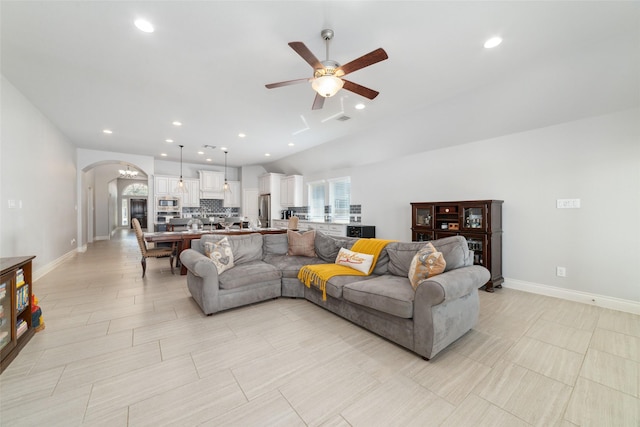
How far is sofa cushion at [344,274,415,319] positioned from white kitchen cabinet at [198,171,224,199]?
27.5 feet

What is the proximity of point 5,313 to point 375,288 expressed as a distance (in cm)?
330

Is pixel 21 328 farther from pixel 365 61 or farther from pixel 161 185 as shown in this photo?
pixel 161 185

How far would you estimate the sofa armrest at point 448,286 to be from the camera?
206 cm

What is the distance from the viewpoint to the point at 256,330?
269 cm

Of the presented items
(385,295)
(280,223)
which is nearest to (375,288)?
(385,295)

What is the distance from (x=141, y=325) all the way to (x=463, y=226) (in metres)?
4.83

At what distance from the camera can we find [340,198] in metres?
7.39

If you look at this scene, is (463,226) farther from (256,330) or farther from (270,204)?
(270,204)

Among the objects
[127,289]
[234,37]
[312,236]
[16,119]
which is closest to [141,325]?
[127,289]

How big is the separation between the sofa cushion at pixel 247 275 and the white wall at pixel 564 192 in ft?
11.8

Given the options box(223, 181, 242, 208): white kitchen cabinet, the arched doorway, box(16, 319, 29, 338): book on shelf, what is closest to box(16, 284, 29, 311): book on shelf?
box(16, 319, 29, 338): book on shelf

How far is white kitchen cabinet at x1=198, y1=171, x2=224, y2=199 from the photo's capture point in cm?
951

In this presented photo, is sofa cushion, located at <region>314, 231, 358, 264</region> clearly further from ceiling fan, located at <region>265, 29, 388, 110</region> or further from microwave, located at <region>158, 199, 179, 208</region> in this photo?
microwave, located at <region>158, 199, 179, 208</region>

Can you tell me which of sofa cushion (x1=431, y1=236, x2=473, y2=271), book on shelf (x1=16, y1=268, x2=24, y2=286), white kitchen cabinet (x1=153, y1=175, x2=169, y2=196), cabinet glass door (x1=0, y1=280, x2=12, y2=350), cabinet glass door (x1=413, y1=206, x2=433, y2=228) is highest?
white kitchen cabinet (x1=153, y1=175, x2=169, y2=196)
